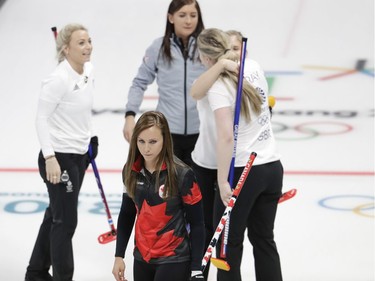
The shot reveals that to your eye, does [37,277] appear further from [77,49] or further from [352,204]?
[352,204]

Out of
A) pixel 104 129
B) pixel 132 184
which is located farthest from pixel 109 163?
pixel 132 184

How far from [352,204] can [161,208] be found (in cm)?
307

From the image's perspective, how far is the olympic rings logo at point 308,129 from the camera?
8.05m

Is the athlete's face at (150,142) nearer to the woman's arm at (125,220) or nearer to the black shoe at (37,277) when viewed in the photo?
the woman's arm at (125,220)

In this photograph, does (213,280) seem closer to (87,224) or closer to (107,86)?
(87,224)

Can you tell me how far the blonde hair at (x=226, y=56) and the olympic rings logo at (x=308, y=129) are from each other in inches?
149

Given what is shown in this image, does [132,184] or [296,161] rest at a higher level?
[132,184]

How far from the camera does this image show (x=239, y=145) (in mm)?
4281

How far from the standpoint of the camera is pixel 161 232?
361 cm

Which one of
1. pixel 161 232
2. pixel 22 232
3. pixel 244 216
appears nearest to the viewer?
pixel 161 232

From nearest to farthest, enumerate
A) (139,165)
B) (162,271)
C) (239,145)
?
(162,271) < (139,165) < (239,145)

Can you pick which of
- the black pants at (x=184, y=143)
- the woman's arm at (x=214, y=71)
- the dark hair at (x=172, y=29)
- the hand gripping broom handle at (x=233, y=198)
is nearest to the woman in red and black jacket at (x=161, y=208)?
the hand gripping broom handle at (x=233, y=198)

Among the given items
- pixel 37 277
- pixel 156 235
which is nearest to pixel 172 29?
pixel 37 277

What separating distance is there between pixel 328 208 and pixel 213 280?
4.73 feet
